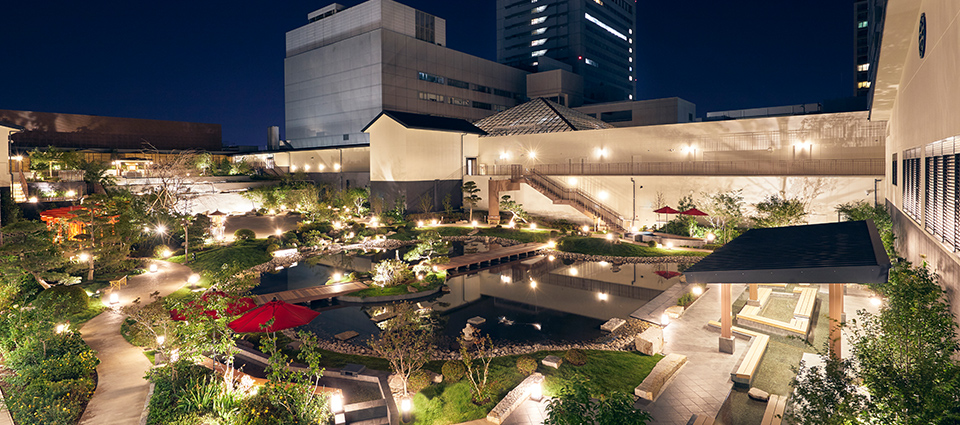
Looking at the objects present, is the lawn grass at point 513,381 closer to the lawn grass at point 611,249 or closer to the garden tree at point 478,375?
the garden tree at point 478,375

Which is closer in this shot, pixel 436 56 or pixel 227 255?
pixel 227 255

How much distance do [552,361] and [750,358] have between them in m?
4.14

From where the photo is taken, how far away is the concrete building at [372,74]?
189 feet

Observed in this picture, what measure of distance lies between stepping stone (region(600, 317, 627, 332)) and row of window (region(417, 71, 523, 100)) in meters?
51.0

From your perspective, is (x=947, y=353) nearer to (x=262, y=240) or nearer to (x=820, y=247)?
(x=820, y=247)

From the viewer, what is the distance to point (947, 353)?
198 inches

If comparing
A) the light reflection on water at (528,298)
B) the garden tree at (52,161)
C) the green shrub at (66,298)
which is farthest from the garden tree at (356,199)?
the garden tree at (52,161)

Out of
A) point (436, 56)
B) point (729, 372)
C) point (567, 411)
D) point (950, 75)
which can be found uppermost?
point (436, 56)

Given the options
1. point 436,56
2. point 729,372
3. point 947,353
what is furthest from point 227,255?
point 436,56

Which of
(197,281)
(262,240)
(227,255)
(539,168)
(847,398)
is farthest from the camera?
(539,168)

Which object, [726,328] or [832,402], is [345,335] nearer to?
[726,328]

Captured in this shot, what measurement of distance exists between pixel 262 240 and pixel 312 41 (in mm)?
48084

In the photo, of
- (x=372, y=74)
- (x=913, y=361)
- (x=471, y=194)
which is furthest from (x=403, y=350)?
(x=372, y=74)

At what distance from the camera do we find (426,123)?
124 feet
